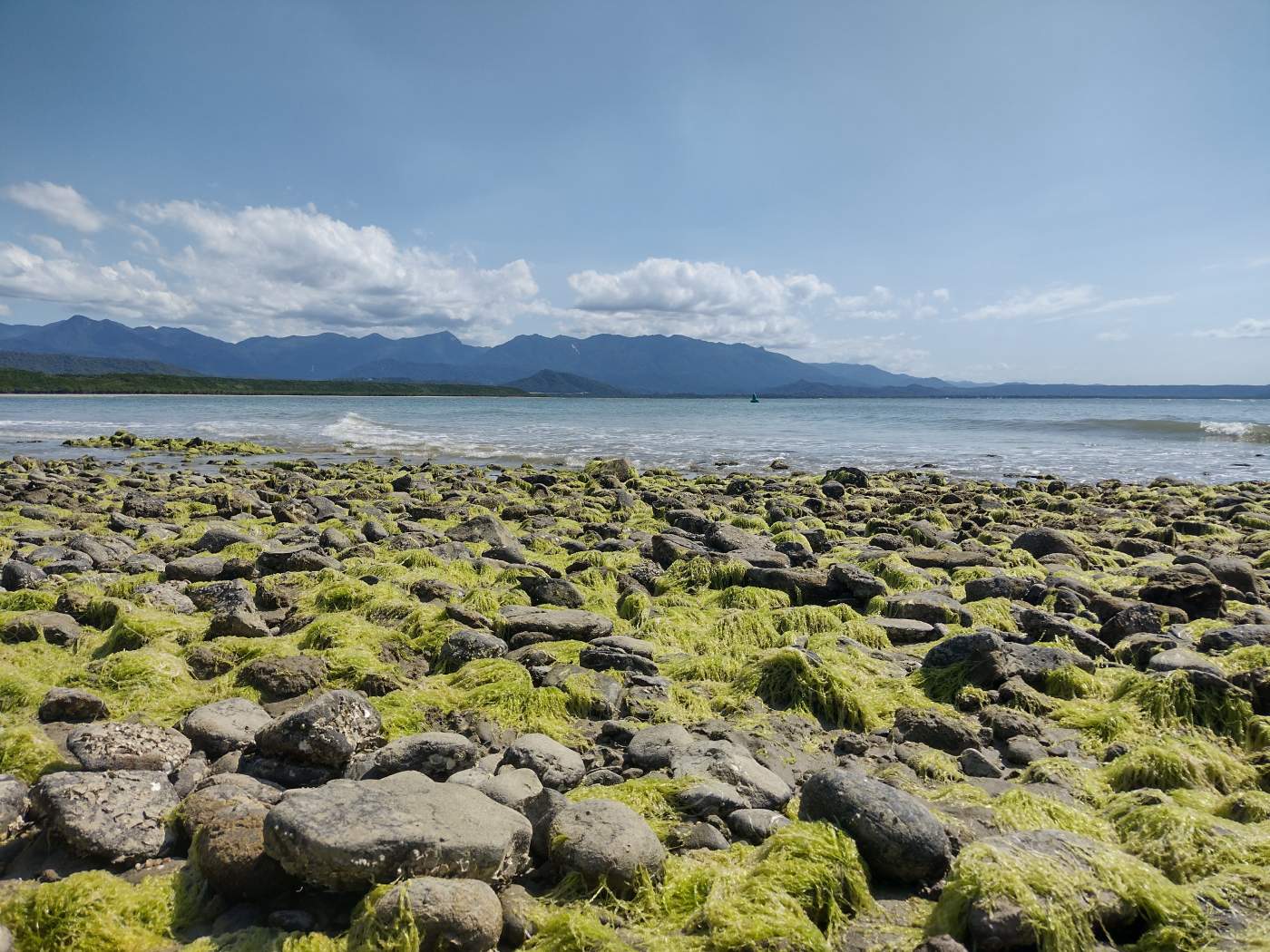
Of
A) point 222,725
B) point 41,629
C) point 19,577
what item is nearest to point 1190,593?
point 222,725

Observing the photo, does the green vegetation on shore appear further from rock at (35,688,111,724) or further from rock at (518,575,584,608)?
rock at (35,688,111,724)

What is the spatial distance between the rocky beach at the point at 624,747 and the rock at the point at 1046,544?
0.09 m

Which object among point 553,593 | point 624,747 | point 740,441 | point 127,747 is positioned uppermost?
point 740,441

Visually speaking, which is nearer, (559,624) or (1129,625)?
(559,624)

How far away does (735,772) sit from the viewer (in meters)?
4.65

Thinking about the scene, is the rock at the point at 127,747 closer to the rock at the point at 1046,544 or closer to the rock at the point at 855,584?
the rock at the point at 855,584

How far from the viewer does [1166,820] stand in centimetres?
409

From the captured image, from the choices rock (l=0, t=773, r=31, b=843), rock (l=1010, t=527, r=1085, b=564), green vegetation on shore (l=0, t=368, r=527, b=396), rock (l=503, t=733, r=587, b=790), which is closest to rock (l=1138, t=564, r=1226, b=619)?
rock (l=1010, t=527, r=1085, b=564)

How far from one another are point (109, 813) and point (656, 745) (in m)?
3.20

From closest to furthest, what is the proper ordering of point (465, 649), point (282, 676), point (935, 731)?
point (935, 731), point (282, 676), point (465, 649)

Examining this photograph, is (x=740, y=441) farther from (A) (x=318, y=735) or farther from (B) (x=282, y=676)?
(A) (x=318, y=735)

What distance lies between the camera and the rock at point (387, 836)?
3215 millimetres

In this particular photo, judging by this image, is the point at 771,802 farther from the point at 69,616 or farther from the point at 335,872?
the point at 69,616

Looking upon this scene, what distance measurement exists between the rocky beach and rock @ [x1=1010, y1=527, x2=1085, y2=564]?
91 mm
